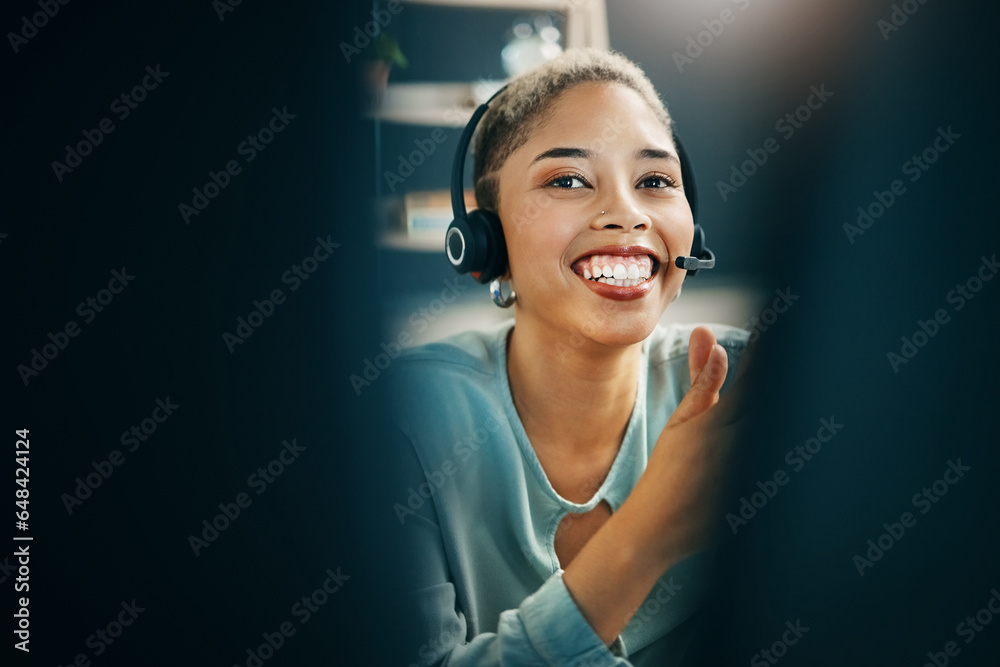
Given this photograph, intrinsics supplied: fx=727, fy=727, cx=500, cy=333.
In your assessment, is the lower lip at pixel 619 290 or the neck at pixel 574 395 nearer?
the lower lip at pixel 619 290

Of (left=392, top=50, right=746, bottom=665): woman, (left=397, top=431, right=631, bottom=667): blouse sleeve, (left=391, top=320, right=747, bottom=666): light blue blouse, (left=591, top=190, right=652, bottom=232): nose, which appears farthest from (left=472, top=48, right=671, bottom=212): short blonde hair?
(left=397, top=431, right=631, bottom=667): blouse sleeve

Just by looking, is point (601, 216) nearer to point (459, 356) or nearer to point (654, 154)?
point (654, 154)

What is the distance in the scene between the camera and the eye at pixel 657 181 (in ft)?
2.72

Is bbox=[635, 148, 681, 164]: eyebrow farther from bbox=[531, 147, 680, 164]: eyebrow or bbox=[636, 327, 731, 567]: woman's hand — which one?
bbox=[636, 327, 731, 567]: woman's hand

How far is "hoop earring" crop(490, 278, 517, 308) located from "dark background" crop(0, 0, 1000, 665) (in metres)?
0.10

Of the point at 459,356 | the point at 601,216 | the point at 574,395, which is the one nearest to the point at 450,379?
the point at 459,356

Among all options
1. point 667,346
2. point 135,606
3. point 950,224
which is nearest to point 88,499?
point 135,606

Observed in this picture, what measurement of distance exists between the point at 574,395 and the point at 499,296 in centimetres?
16

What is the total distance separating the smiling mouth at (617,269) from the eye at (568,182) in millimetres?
83

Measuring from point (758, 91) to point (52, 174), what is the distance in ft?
2.60

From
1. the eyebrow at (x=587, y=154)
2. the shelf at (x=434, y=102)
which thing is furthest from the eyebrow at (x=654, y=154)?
the shelf at (x=434, y=102)

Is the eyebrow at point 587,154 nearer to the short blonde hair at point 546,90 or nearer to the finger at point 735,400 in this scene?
the short blonde hair at point 546,90

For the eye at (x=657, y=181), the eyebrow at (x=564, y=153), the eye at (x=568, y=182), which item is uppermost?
the eye at (x=657, y=181)

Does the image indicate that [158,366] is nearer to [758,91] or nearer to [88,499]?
[88,499]
